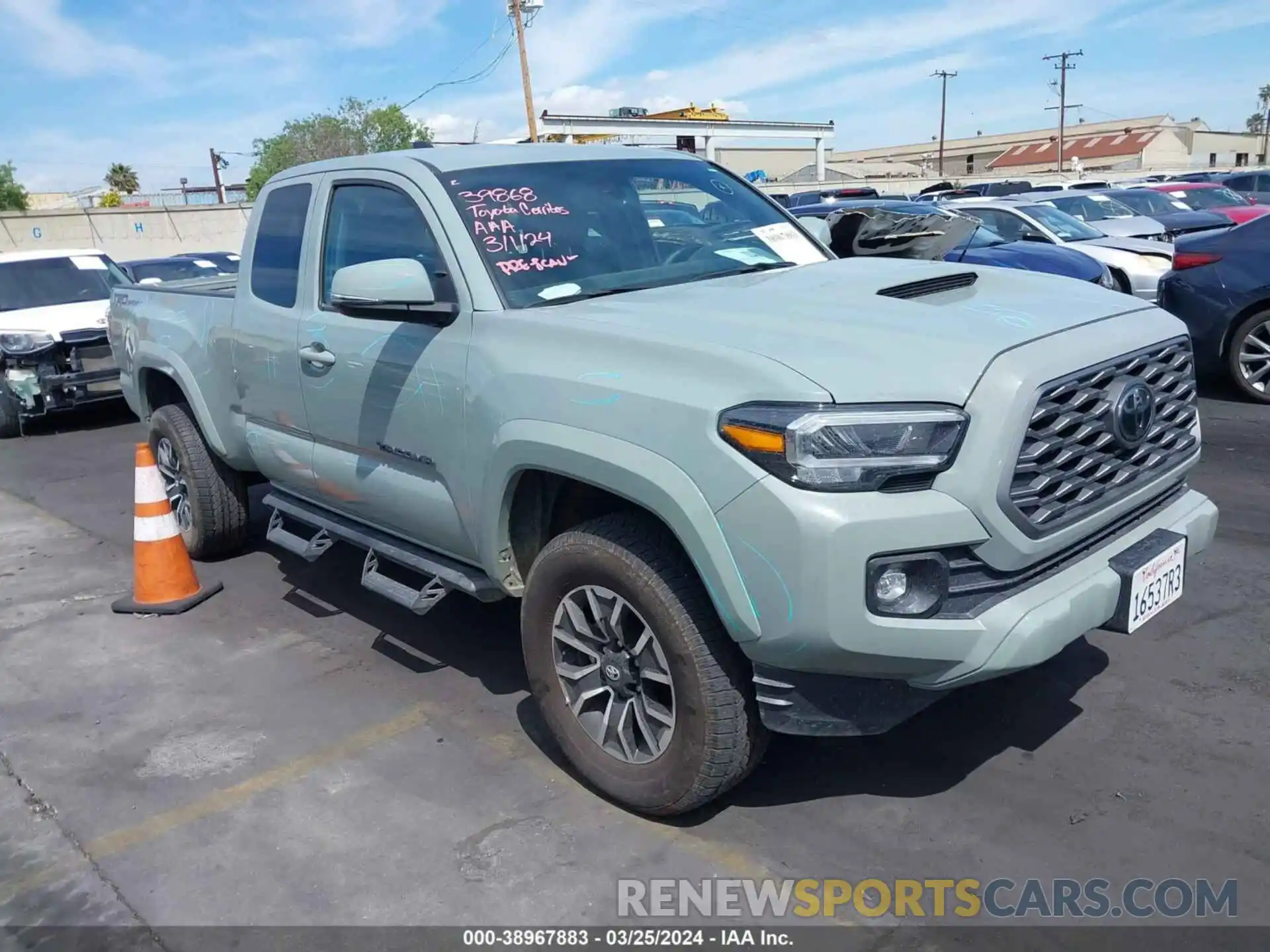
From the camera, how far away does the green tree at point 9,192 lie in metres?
56.8

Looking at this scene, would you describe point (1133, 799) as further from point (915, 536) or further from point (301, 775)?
point (301, 775)

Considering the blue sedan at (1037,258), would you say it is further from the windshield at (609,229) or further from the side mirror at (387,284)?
the side mirror at (387,284)

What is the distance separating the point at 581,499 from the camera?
341 centimetres

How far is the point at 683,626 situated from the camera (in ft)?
9.28

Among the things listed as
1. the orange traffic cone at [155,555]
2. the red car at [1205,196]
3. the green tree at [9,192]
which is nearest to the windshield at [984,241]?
the orange traffic cone at [155,555]

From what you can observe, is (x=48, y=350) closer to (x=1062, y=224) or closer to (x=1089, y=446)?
(x=1089, y=446)

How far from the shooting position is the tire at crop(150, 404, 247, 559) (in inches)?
222

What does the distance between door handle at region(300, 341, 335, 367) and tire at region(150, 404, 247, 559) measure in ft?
5.60

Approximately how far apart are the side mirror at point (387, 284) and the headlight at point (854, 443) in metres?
1.36

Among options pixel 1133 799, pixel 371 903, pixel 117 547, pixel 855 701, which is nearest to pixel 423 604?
pixel 371 903

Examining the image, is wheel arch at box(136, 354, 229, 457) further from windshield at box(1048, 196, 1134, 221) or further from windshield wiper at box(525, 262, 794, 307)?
windshield at box(1048, 196, 1134, 221)

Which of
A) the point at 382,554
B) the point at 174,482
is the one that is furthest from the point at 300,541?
the point at 174,482

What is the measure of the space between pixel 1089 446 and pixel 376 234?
2.72 m

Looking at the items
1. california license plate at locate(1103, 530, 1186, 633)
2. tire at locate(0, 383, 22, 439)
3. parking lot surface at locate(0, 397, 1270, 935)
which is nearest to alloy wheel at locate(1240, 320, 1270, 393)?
parking lot surface at locate(0, 397, 1270, 935)
